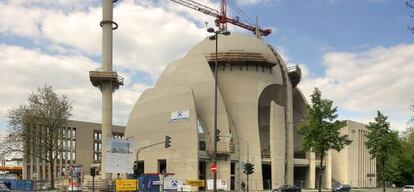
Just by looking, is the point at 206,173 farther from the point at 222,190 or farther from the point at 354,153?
the point at 354,153

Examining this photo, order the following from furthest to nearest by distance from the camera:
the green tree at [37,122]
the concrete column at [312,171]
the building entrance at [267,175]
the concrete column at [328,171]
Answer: the concrete column at [328,171]
the concrete column at [312,171]
the building entrance at [267,175]
the green tree at [37,122]

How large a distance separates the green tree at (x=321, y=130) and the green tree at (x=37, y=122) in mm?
42318

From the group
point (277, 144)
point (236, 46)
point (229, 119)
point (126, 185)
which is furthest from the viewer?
point (236, 46)

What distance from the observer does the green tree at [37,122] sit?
81.9 metres

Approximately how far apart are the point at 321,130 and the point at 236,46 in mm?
49603

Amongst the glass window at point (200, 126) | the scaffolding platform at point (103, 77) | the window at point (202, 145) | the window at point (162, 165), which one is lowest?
the window at point (162, 165)

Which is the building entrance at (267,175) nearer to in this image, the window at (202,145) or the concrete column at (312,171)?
the concrete column at (312,171)

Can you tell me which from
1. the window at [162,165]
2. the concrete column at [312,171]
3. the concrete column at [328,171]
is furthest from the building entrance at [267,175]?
the window at [162,165]

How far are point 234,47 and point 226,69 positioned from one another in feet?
17.5

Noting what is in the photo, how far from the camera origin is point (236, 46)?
103 metres

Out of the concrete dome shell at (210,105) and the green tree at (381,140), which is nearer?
the green tree at (381,140)

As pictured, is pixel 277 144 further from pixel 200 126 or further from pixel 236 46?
pixel 236 46

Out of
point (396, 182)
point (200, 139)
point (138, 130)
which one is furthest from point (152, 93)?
point (396, 182)

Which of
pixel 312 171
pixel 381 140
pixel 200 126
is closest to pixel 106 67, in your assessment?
pixel 200 126
